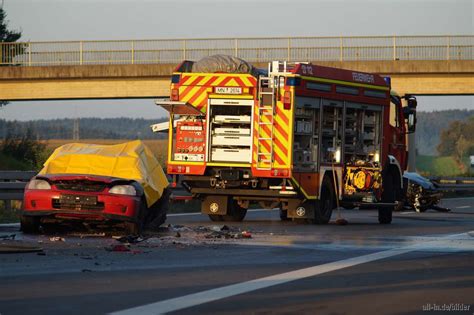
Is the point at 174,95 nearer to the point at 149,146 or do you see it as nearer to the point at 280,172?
the point at 280,172

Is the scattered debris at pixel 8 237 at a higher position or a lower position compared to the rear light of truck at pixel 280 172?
lower

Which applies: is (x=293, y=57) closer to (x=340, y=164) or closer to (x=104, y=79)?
(x=104, y=79)

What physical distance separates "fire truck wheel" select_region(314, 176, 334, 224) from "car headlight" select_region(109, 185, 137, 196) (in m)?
6.74

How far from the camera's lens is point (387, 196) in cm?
2470

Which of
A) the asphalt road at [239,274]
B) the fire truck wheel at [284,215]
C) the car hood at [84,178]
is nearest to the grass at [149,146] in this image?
the fire truck wheel at [284,215]

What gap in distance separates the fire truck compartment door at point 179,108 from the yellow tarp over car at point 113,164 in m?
3.90

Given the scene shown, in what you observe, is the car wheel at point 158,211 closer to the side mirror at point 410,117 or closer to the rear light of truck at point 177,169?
the rear light of truck at point 177,169

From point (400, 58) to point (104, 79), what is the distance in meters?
12.3

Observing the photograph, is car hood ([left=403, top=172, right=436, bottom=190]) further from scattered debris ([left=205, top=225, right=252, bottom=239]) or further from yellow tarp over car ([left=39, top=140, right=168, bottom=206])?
yellow tarp over car ([left=39, top=140, right=168, bottom=206])

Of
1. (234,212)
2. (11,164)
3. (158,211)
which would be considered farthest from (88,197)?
(11,164)

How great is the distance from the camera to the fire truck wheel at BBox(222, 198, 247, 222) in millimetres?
23328

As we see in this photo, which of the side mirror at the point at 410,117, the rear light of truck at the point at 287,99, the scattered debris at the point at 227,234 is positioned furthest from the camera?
the side mirror at the point at 410,117

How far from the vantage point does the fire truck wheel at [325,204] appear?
74.3 feet

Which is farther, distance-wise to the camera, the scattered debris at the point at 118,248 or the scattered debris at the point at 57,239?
the scattered debris at the point at 57,239
